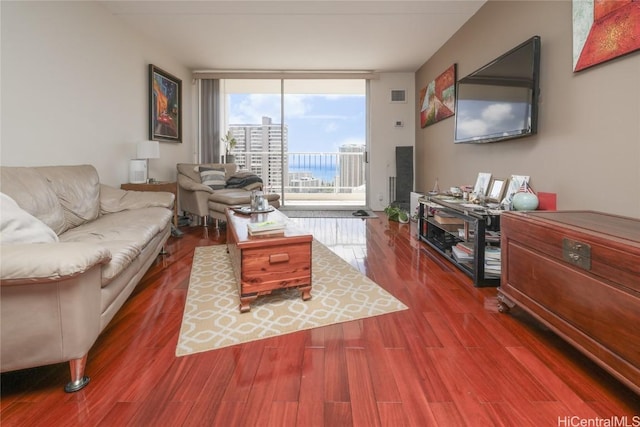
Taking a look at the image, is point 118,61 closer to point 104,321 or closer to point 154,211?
point 154,211

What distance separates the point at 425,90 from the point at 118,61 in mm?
4148

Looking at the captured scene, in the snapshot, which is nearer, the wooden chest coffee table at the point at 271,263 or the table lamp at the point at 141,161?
the wooden chest coffee table at the point at 271,263

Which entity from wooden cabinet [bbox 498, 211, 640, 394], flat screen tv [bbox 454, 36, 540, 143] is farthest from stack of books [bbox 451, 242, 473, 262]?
flat screen tv [bbox 454, 36, 540, 143]

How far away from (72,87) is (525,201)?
375 cm

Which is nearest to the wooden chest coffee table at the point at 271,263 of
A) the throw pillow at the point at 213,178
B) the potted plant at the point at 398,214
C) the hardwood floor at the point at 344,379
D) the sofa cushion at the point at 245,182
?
the hardwood floor at the point at 344,379

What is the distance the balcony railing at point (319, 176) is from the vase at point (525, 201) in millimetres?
4897

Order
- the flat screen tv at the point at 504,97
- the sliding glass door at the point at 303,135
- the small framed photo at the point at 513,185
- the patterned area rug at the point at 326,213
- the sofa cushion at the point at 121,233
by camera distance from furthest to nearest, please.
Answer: the sliding glass door at the point at 303,135, the patterned area rug at the point at 326,213, the small framed photo at the point at 513,185, the flat screen tv at the point at 504,97, the sofa cushion at the point at 121,233

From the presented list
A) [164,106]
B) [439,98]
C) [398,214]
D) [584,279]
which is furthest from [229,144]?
[584,279]

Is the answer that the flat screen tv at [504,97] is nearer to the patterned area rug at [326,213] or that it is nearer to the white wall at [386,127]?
the patterned area rug at [326,213]

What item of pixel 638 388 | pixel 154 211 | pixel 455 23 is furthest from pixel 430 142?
pixel 638 388

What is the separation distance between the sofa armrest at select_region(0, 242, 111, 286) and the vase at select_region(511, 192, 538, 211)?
7.87 feet

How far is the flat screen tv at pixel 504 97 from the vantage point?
227 cm

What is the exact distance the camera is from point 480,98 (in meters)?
2.94

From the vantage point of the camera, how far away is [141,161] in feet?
12.1
